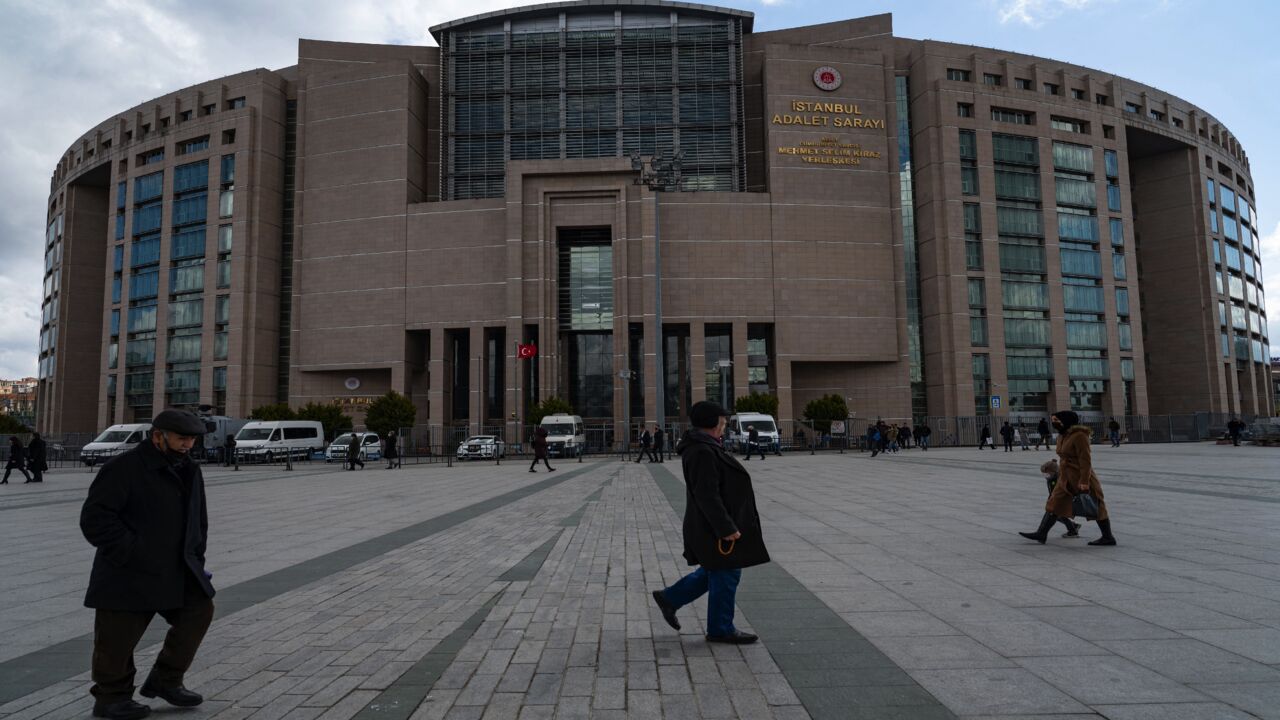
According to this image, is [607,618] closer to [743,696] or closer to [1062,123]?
[743,696]

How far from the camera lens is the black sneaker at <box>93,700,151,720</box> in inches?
140

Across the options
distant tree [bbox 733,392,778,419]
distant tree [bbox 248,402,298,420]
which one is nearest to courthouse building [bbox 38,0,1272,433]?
distant tree [bbox 733,392,778,419]

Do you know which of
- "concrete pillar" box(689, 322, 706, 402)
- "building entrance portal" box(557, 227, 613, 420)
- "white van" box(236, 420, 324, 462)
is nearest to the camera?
"white van" box(236, 420, 324, 462)

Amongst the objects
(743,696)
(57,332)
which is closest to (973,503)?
(743,696)

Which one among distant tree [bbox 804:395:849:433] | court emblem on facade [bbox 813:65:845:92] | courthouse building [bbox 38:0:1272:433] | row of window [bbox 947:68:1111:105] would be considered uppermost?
row of window [bbox 947:68:1111:105]

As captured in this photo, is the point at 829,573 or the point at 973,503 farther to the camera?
the point at 973,503

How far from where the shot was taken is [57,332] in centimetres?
7394

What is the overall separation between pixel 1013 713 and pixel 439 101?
A: 2708 inches

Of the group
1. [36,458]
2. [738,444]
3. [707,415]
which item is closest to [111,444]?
[36,458]

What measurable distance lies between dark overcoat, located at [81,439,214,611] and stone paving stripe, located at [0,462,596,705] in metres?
1.07

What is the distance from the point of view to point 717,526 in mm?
4391

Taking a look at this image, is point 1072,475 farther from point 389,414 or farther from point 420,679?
point 389,414

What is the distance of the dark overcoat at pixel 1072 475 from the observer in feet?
26.0

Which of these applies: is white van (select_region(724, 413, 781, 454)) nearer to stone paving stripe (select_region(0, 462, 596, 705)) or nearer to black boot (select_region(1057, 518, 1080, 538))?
stone paving stripe (select_region(0, 462, 596, 705))
